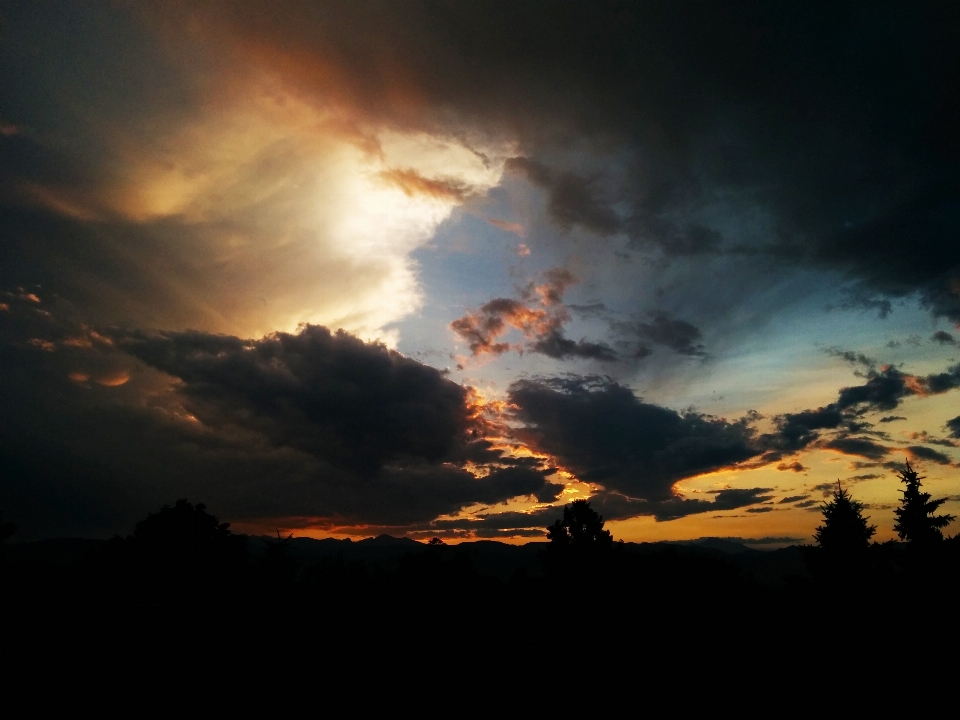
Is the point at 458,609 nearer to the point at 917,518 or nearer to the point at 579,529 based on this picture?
the point at 917,518

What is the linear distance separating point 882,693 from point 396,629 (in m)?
10.1

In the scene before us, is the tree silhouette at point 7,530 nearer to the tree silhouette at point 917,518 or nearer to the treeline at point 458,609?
the treeline at point 458,609

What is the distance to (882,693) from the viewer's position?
9734 mm

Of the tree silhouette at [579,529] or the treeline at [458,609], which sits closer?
the treeline at [458,609]

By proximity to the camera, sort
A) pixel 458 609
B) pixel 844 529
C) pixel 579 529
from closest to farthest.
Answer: pixel 458 609 < pixel 844 529 < pixel 579 529

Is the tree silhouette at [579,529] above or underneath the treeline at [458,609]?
above

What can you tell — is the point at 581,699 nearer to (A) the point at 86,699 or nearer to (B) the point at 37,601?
(A) the point at 86,699

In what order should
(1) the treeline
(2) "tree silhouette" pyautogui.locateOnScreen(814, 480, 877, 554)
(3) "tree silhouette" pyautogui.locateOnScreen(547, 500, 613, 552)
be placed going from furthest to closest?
(3) "tree silhouette" pyautogui.locateOnScreen(547, 500, 613, 552) < (2) "tree silhouette" pyautogui.locateOnScreen(814, 480, 877, 554) < (1) the treeline

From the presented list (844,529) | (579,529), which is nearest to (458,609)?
(844,529)

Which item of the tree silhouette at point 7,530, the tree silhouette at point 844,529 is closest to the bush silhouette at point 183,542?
the tree silhouette at point 7,530

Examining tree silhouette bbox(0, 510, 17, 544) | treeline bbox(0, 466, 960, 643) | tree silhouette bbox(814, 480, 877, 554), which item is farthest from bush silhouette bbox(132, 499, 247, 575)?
tree silhouette bbox(814, 480, 877, 554)

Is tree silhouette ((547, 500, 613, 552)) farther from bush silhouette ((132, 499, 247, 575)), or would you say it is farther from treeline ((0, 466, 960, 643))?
treeline ((0, 466, 960, 643))

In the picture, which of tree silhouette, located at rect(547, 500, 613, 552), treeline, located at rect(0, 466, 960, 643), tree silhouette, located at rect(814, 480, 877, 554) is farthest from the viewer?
tree silhouette, located at rect(547, 500, 613, 552)

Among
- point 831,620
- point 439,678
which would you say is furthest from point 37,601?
point 831,620
